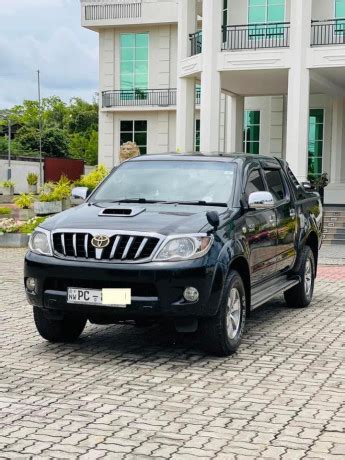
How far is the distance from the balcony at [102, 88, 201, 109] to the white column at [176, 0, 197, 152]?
10.5 meters

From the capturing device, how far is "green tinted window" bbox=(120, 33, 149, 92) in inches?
1443

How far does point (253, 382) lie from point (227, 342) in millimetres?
788

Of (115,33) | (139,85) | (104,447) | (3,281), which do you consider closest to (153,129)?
(139,85)

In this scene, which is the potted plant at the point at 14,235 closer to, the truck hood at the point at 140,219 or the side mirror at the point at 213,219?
the truck hood at the point at 140,219

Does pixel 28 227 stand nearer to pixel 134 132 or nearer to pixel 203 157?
pixel 203 157

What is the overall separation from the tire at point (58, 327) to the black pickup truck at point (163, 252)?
0.01 m

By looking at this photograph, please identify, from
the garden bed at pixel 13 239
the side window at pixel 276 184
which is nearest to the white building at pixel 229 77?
the garden bed at pixel 13 239

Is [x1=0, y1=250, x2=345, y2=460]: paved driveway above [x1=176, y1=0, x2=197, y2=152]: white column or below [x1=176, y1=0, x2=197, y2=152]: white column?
below

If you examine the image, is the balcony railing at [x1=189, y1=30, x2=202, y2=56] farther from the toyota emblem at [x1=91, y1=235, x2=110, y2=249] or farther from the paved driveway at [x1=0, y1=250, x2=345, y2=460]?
the toyota emblem at [x1=91, y1=235, x2=110, y2=249]

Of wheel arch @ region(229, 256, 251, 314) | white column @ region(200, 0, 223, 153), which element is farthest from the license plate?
white column @ region(200, 0, 223, 153)

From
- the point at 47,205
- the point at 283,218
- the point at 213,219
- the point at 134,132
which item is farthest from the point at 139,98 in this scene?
the point at 213,219

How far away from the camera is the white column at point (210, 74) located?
922 inches

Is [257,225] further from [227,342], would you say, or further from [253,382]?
[253,382]

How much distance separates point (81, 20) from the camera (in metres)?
36.6
